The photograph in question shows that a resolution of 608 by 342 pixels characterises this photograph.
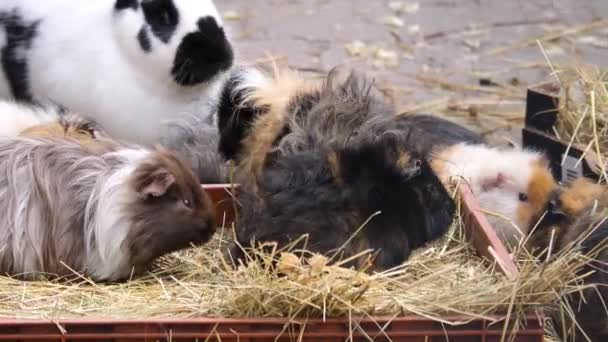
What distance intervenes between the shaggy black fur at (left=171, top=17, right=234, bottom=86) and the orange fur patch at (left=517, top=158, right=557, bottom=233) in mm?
964

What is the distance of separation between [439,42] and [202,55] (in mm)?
2598

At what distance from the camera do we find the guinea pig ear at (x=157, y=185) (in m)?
2.42

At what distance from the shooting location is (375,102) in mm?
2738

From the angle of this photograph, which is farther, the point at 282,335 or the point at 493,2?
the point at 493,2

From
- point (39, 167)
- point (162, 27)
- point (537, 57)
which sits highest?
point (162, 27)

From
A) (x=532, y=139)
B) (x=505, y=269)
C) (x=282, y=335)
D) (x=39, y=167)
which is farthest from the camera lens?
(x=532, y=139)

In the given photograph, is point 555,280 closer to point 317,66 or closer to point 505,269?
point 505,269

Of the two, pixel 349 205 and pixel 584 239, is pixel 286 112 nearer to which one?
pixel 349 205

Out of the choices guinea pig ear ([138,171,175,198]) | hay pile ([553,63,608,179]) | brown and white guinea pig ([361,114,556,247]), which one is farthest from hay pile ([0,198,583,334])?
hay pile ([553,63,608,179])

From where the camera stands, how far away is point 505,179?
10.2 feet

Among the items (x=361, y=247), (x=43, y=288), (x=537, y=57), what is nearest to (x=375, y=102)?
(x=361, y=247)

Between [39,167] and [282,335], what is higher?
[39,167]

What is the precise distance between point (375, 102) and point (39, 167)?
0.88 m

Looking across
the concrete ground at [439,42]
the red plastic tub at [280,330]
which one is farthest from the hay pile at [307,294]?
the concrete ground at [439,42]
